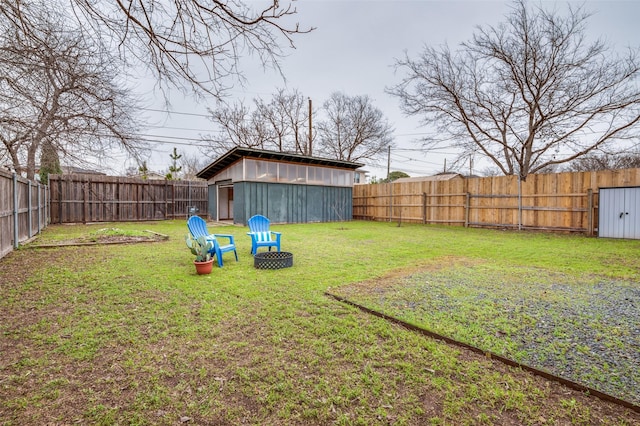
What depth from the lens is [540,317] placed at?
106 inches

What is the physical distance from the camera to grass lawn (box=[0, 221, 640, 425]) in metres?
1.56

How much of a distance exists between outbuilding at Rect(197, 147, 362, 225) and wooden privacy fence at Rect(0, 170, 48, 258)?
618cm

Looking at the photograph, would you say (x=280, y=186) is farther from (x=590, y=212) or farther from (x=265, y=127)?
(x=590, y=212)

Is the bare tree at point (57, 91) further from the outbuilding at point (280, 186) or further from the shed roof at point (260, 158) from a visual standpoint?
the outbuilding at point (280, 186)

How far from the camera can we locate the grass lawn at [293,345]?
1561 millimetres

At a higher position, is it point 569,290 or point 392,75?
point 392,75

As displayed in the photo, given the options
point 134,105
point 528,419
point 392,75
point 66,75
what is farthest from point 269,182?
point 528,419

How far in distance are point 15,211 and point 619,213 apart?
14528mm

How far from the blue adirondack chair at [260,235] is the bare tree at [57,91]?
2383mm

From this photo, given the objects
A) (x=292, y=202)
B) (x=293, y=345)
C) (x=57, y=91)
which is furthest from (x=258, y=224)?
(x=292, y=202)

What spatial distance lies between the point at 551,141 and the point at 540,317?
1125 centimetres

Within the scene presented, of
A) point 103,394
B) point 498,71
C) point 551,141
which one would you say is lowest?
point 103,394

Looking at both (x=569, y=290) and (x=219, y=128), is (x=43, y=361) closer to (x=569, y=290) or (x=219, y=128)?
(x=569, y=290)

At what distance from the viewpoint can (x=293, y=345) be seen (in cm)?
221
